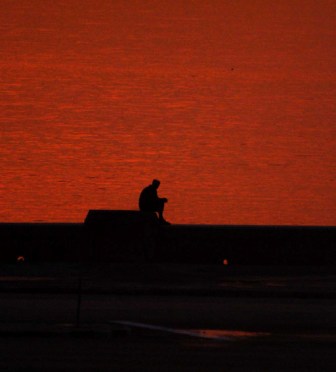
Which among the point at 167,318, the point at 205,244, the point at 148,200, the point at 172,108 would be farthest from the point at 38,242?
the point at 167,318

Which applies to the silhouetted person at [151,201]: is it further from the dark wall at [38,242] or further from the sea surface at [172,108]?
the sea surface at [172,108]

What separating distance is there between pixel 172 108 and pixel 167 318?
49.0ft

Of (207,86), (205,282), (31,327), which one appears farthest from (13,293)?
(207,86)

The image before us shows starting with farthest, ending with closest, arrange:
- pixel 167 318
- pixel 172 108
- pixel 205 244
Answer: pixel 172 108 → pixel 205 244 → pixel 167 318

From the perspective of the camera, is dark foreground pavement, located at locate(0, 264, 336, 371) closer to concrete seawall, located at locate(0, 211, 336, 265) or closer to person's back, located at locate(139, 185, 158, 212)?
concrete seawall, located at locate(0, 211, 336, 265)

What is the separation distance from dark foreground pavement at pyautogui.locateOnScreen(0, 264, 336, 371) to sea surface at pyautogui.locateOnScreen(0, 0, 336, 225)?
13.0ft

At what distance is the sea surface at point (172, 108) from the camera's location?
3031 centimetres

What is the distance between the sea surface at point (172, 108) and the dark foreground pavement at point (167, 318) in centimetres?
395

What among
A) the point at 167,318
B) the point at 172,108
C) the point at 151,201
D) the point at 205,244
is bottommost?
the point at 167,318

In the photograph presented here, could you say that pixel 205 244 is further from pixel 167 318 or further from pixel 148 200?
pixel 167 318

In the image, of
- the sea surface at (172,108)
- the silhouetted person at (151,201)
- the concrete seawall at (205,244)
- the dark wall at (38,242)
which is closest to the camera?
the concrete seawall at (205,244)

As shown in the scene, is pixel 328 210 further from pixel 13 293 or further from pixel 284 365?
pixel 284 365

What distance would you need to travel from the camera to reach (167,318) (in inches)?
659

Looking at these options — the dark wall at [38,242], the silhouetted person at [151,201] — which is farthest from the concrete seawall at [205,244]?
the silhouetted person at [151,201]
